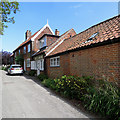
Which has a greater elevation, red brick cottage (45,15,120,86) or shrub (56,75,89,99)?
red brick cottage (45,15,120,86)

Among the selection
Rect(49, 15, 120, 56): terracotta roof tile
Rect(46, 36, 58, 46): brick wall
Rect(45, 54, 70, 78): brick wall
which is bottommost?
Rect(45, 54, 70, 78): brick wall

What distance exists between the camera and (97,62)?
5422mm

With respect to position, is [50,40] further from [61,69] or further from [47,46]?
[61,69]

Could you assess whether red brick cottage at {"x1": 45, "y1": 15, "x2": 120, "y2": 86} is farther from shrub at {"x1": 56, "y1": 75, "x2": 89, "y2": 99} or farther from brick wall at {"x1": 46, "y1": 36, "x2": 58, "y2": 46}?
brick wall at {"x1": 46, "y1": 36, "x2": 58, "y2": 46}

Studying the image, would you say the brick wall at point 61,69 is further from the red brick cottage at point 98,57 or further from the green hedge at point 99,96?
the green hedge at point 99,96

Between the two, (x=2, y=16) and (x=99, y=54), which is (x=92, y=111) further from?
(x=2, y=16)

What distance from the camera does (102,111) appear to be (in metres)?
3.53

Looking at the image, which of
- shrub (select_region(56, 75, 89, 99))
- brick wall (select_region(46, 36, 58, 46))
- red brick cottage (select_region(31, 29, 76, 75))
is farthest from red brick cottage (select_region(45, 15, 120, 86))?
Answer: brick wall (select_region(46, 36, 58, 46))

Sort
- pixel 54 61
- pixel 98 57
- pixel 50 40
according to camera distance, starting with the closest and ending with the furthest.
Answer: pixel 98 57 → pixel 54 61 → pixel 50 40

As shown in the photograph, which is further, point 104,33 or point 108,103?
point 104,33

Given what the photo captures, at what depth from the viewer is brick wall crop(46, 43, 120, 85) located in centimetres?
452

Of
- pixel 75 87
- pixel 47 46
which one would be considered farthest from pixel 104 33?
pixel 47 46

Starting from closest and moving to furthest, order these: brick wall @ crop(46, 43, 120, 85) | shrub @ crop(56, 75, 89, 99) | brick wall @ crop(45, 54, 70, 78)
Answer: brick wall @ crop(46, 43, 120, 85)
shrub @ crop(56, 75, 89, 99)
brick wall @ crop(45, 54, 70, 78)

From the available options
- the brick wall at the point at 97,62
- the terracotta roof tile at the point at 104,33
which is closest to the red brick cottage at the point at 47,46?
the terracotta roof tile at the point at 104,33
